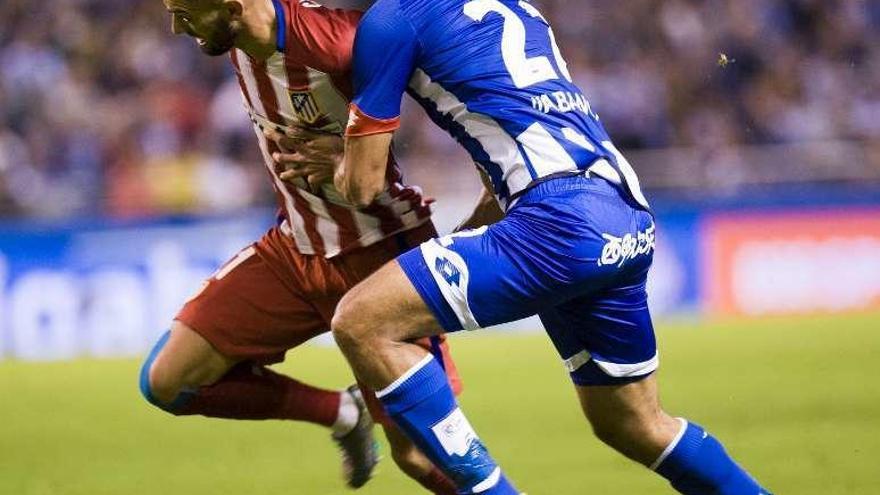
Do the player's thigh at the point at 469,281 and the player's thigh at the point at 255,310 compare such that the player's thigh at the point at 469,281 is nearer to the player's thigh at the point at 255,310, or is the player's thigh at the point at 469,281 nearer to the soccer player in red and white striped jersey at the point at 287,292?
the soccer player in red and white striped jersey at the point at 287,292

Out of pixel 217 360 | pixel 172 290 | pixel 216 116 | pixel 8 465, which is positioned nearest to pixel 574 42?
pixel 216 116

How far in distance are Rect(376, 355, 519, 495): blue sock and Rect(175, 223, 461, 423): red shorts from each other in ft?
3.47

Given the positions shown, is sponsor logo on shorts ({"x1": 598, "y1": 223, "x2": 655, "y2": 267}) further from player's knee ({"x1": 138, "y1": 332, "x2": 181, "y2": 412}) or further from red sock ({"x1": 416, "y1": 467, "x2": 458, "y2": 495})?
player's knee ({"x1": 138, "y1": 332, "x2": 181, "y2": 412})

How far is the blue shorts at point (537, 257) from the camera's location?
4668 millimetres

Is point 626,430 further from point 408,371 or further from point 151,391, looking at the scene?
point 151,391

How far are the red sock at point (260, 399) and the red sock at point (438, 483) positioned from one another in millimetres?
495

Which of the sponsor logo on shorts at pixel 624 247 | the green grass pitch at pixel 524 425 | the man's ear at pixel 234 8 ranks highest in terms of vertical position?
the man's ear at pixel 234 8

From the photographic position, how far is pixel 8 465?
757 cm

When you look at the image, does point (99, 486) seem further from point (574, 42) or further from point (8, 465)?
point (574, 42)

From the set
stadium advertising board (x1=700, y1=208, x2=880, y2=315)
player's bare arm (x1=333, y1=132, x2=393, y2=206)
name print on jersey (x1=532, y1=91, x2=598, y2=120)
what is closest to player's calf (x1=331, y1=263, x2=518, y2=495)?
player's bare arm (x1=333, y1=132, x2=393, y2=206)

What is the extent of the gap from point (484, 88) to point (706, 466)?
1481 mm

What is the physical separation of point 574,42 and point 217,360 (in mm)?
11157

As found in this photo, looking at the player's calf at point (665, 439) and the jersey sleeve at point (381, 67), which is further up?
the jersey sleeve at point (381, 67)

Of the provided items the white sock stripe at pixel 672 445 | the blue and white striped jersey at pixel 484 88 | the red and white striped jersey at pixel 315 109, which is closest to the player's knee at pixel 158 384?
the red and white striped jersey at pixel 315 109
